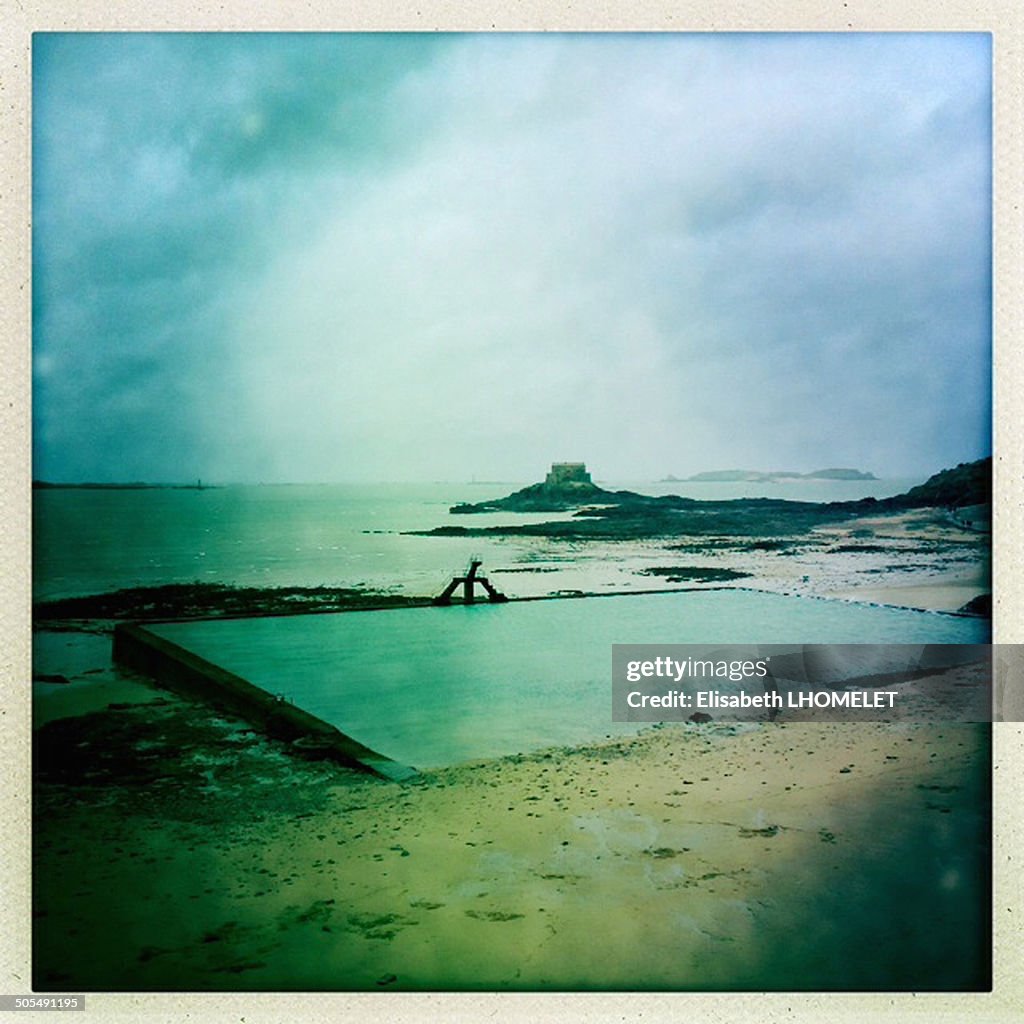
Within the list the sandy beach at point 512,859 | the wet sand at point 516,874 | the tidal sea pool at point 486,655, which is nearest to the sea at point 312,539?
the tidal sea pool at point 486,655

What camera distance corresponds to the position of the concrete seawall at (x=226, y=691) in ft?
7.57

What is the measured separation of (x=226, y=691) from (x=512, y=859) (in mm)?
887

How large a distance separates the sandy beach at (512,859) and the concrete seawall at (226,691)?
0.05 meters

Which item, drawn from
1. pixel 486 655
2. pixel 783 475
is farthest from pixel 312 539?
pixel 783 475

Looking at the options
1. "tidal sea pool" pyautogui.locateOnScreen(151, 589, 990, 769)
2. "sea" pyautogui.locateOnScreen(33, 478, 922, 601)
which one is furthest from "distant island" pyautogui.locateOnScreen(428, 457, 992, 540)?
"tidal sea pool" pyautogui.locateOnScreen(151, 589, 990, 769)

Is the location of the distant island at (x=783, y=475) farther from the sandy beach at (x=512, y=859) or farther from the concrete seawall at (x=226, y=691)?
the concrete seawall at (x=226, y=691)

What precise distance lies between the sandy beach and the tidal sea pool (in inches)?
3.4

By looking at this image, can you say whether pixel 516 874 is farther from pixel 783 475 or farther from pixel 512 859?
pixel 783 475

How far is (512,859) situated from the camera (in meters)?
2.18

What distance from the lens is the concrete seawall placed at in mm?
2309

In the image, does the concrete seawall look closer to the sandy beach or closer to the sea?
the sandy beach

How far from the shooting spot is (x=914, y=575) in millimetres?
2422

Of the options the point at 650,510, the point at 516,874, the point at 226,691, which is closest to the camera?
the point at 516,874

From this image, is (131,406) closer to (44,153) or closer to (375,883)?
(44,153)
